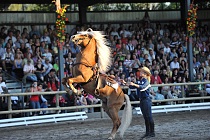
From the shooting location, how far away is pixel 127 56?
16484 mm

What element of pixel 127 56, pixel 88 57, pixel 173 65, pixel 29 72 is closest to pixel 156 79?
pixel 127 56

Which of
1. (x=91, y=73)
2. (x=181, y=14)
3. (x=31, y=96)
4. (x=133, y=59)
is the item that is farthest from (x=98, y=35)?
(x=181, y=14)

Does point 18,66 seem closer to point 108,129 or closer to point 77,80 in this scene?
point 108,129

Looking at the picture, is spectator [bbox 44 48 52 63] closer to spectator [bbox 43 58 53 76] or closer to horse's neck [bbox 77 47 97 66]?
spectator [bbox 43 58 53 76]

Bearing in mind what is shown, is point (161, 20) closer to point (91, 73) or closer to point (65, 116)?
point (65, 116)

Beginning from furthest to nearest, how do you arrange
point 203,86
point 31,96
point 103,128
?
point 203,86 < point 31,96 < point 103,128

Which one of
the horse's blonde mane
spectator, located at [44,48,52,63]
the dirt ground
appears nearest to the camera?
the horse's blonde mane

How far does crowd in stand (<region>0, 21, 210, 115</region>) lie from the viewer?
1510 centimetres

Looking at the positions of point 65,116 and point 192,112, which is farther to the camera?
point 192,112

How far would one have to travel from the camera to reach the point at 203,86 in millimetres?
15930

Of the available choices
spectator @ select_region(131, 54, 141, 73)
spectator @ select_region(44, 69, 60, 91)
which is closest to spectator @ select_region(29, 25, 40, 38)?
spectator @ select_region(44, 69, 60, 91)

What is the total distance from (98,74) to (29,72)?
5636 mm

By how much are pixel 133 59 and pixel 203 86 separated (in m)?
2.65

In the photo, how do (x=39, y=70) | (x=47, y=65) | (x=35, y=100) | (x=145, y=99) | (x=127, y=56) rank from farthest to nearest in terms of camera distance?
(x=127, y=56) < (x=47, y=65) < (x=39, y=70) < (x=35, y=100) < (x=145, y=99)
